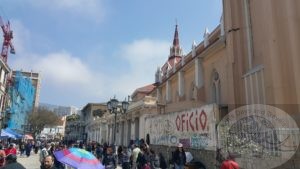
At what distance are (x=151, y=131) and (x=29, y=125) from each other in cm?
5076

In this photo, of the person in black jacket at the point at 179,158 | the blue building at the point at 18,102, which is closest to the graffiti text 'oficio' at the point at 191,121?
the person in black jacket at the point at 179,158

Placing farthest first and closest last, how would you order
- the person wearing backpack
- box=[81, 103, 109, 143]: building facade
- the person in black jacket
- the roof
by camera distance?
the roof → box=[81, 103, 109, 143]: building facade → the person wearing backpack → the person in black jacket

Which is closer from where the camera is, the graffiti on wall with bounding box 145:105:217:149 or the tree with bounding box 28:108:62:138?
the graffiti on wall with bounding box 145:105:217:149

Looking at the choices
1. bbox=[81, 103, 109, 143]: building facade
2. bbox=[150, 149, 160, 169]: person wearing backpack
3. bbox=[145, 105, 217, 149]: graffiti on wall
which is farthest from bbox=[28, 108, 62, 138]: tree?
bbox=[150, 149, 160, 169]: person wearing backpack

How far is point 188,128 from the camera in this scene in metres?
16.9

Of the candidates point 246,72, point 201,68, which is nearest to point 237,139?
point 246,72

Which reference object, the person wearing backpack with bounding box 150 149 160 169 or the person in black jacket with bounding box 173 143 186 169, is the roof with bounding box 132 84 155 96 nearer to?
the person wearing backpack with bounding box 150 149 160 169

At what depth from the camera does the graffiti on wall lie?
1460 centimetres

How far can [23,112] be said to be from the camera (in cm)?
7500

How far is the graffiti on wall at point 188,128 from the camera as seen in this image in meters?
14.6

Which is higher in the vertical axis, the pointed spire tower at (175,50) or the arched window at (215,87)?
the pointed spire tower at (175,50)

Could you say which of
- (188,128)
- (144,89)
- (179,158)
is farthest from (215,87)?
(144,89)

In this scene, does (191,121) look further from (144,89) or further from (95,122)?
(95,122)

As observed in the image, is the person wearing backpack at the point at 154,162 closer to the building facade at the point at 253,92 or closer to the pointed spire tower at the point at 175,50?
the building facade at the point at 253,92
